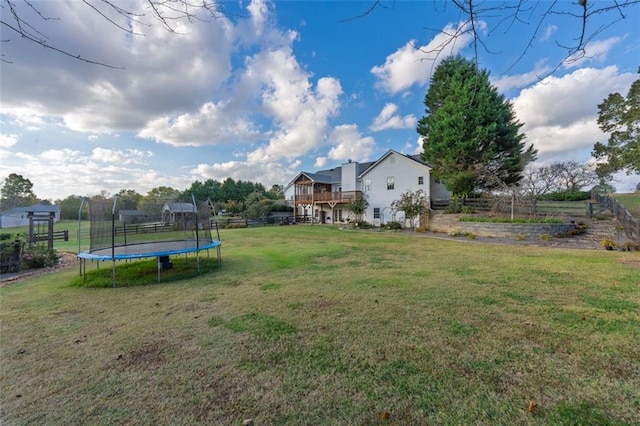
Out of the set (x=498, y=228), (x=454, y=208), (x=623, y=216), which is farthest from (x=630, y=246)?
(x=454, y=208)

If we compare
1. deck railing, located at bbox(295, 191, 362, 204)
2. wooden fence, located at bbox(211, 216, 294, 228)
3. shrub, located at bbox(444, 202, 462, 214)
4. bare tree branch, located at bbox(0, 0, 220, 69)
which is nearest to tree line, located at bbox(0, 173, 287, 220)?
wooden fence, located at bbox(211, 216, 294, 228)

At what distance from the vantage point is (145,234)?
10672mm

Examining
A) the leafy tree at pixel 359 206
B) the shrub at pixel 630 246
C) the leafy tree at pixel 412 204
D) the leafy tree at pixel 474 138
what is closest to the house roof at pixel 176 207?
the leafy tree at pixel 359 206

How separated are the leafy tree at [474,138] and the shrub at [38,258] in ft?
66.5

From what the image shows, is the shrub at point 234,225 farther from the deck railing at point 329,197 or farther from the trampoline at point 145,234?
the trampoline at point 145,234

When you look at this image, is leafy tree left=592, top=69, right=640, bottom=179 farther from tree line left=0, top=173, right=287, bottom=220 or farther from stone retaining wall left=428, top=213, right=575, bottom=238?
tree line left=0, top=173, right=287, bottom=220

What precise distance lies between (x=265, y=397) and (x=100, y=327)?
3.02 m

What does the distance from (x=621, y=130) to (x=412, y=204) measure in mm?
12813

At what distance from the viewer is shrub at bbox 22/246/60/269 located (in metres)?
7.74

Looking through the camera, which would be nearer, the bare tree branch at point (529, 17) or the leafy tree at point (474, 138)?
the bare tree branch at point (529, 17)

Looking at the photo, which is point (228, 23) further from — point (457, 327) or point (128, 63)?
point (457, 327)

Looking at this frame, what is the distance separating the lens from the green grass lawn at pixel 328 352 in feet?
6.49

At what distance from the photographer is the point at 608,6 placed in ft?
5.72

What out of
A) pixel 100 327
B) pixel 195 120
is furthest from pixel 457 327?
pixel 195 120
